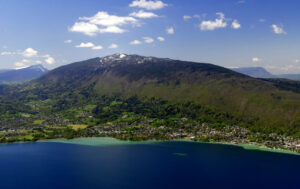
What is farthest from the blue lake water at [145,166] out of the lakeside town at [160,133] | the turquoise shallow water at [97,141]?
the lakeside town at [160,133]

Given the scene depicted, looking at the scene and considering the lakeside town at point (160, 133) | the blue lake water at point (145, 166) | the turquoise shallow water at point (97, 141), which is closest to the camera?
the blue lake water at point (145, 166)

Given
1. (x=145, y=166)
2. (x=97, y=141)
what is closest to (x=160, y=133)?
(x=97, y=141)

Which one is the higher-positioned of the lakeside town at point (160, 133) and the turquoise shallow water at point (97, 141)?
the lakeside town at point (160, 133)

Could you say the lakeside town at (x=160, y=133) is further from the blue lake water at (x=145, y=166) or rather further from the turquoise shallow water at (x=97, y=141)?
the blue lake water at (x=145, y=166)

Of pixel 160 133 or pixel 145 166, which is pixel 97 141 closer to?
pixel 160 133

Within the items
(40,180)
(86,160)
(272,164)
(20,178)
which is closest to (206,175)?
(272,164)

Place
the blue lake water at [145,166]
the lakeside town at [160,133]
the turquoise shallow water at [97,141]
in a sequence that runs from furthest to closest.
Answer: the turquoise shallow water at [97,141] → the lakeside town at [160,133] → the blue lake water at [145,166]

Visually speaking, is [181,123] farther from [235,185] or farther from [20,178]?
[20,178]

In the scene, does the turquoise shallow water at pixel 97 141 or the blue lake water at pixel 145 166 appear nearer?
the blue lake water at pixel 145 166
